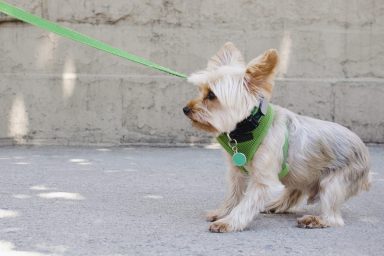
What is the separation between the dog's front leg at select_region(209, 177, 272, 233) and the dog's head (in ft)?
1.51

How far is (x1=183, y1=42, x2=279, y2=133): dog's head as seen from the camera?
442cm

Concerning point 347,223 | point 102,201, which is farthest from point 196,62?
point 347,223

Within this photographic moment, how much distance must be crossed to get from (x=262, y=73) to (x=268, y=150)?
0.55 m

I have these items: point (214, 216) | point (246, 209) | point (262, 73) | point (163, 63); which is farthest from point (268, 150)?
point (163, 63)

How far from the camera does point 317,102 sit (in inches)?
345

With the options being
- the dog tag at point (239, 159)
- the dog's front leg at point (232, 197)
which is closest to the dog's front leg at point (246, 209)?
the dog tag at point (239, 159)

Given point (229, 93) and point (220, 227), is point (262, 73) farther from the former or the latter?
point (220, 227)

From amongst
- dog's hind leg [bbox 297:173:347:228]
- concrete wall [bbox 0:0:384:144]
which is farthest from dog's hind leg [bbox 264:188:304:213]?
concrete wall [bbox 0:0:384:144]

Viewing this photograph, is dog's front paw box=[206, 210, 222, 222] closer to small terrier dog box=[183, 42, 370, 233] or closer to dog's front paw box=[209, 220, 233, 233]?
small terrier dog box=[183, 42, 370, 233]

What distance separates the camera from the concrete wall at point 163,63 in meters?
8.48

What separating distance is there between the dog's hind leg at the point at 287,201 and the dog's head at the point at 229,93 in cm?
100

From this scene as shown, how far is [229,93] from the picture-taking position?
4.42 meters

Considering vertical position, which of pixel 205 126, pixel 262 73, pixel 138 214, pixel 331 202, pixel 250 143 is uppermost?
pixel 262 73

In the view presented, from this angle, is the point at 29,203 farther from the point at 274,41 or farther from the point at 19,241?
the point at 274,41
